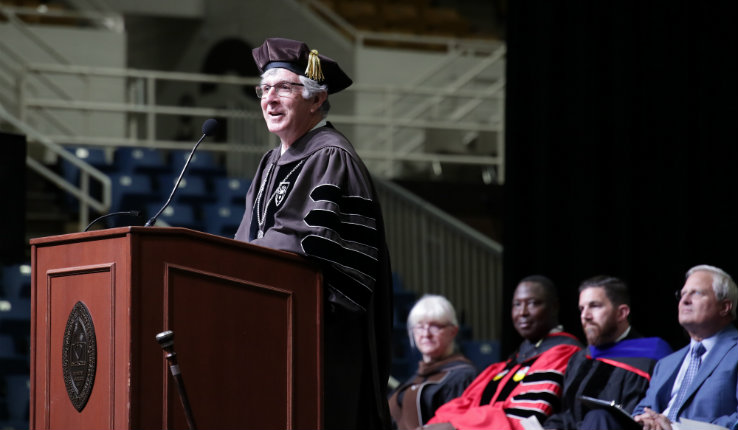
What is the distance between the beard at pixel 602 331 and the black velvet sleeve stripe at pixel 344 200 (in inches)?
96.3

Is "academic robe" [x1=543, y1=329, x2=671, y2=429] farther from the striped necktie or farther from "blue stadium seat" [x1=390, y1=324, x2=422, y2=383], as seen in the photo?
"blue stadium seat" [x1=390, y1=324, x2=422, y2=383]

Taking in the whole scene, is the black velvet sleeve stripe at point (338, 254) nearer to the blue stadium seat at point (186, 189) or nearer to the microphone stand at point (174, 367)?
the microphone stand at point (174, 367)

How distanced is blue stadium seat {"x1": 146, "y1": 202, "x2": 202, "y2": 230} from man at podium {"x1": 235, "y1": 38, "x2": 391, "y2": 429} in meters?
5.75

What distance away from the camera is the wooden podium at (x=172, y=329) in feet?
8.45

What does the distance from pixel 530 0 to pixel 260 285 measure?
472 centimetres

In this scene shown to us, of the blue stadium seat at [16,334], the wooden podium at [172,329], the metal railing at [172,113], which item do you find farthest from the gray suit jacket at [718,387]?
the metal railing at [172,113]

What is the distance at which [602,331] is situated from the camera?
5.25m

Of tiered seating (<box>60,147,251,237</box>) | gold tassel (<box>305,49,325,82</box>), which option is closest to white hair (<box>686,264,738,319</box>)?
gold tassel (<box>305,49,325,82</box>)

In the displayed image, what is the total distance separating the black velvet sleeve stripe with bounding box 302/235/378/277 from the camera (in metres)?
2.88

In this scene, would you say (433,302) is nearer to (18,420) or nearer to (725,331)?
(725,331)

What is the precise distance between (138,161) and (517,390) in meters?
5.36

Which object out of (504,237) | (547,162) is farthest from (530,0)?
(504,237)

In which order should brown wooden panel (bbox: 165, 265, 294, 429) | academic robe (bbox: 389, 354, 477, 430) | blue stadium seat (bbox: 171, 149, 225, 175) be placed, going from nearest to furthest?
brown wooden panel (bbox: 165, 265, 294, 429) < academic robe (bbox: 389, 354, 477, 430) < blue stadium seat (bbox: 171, 149, 225, 175)

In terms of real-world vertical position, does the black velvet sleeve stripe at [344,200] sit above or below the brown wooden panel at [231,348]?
above
